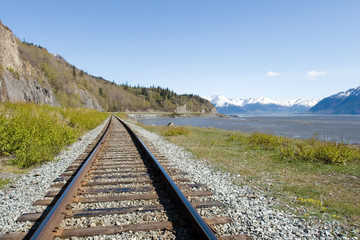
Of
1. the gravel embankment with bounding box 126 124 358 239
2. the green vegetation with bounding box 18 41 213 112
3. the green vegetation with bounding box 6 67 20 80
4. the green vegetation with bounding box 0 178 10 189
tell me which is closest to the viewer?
the gravel embankment with bounding box 126 124 358 239

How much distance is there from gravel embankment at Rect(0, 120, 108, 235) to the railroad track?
0.59ft

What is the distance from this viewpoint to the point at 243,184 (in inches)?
213

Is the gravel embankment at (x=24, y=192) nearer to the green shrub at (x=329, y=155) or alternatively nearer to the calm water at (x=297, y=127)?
the green shrub at (x=329, y=155)

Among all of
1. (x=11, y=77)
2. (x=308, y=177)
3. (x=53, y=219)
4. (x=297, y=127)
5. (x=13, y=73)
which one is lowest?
(x=297, y=127)

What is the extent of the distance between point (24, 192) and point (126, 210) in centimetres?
242

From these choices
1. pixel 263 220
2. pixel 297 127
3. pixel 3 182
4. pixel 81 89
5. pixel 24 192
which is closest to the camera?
pixel 263 220

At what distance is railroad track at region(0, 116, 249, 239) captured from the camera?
9.33 ft

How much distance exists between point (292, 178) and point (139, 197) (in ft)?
14.5

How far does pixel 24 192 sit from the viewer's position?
14.5 feet

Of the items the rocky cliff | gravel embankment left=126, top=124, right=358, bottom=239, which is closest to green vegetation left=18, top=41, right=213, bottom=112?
the rocky cliff

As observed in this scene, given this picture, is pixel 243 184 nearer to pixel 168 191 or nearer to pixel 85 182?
pixel 168 191

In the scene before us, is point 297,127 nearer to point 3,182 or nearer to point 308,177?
point 308,177

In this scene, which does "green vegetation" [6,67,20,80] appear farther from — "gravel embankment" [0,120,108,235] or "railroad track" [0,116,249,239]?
"railroad track" [0,116,249,239]

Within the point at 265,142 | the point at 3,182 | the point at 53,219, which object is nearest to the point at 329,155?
the point at 265,142
